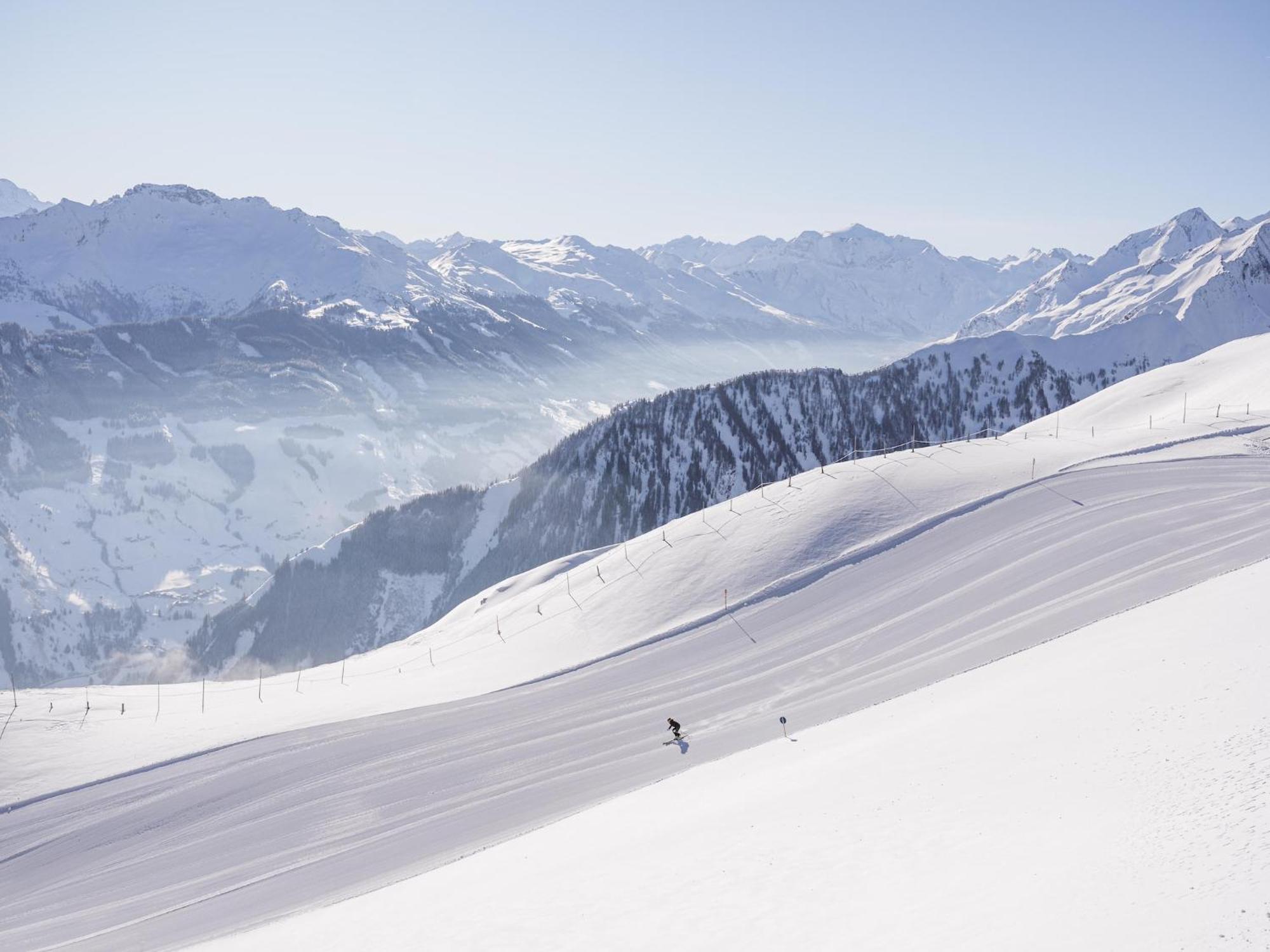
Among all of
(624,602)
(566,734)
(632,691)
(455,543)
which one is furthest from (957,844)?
(455,543)

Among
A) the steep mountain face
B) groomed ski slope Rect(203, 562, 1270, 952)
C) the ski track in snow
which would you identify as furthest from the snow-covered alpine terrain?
the steep mountain face

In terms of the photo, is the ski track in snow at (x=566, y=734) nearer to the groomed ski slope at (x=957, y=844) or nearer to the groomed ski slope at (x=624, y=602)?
the groomed ski slope at (x=624, y=602)

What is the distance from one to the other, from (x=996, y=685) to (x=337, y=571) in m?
161

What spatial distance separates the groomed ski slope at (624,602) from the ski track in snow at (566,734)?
1823mm

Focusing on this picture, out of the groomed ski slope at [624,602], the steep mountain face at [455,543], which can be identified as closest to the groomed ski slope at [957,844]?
the groomed ski slope at [624,602]

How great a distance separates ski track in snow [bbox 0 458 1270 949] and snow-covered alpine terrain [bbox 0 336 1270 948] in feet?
0.45

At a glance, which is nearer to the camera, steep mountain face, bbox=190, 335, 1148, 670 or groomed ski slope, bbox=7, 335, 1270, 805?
groomed ski slope, bbox=7, 335, 1270, 805

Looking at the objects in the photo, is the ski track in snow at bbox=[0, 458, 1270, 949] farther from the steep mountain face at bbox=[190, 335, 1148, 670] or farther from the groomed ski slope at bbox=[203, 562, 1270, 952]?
the steep mountain face at bbox=[190, 335, 1148, 670]

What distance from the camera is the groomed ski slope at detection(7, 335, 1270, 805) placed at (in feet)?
138

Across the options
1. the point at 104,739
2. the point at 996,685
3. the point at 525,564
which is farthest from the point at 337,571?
the point at 996,685

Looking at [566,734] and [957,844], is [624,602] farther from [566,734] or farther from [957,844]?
[957,844]

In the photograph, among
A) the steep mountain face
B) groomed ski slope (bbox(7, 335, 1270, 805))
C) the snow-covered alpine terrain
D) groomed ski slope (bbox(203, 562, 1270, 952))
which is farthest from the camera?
the steep mountain face

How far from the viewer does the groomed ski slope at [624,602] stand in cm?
4219

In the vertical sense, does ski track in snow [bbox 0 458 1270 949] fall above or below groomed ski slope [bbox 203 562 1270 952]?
below
